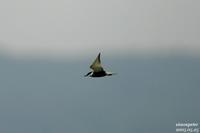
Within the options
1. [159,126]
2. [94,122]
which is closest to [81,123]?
[94,122]

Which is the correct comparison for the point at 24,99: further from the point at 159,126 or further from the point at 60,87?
the point at 159,126

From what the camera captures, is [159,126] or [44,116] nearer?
[159,126]

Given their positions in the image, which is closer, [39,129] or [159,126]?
[159,126]

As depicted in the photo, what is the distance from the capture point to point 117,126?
2682 inches

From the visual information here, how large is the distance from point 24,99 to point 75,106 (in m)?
2.76

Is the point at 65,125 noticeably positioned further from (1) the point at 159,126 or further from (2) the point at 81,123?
(1) the point at 159,126

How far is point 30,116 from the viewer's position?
230ft

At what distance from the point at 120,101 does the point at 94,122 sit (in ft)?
8.37

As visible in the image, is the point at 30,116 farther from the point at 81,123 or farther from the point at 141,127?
the point at 141,127

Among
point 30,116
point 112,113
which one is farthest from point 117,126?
point 30,116

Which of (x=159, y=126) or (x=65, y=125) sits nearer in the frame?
(x=159, y=126)

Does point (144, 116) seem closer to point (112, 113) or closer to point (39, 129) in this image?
point (112, 113)

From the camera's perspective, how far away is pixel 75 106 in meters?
68.3

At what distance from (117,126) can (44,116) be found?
13.6 ft
